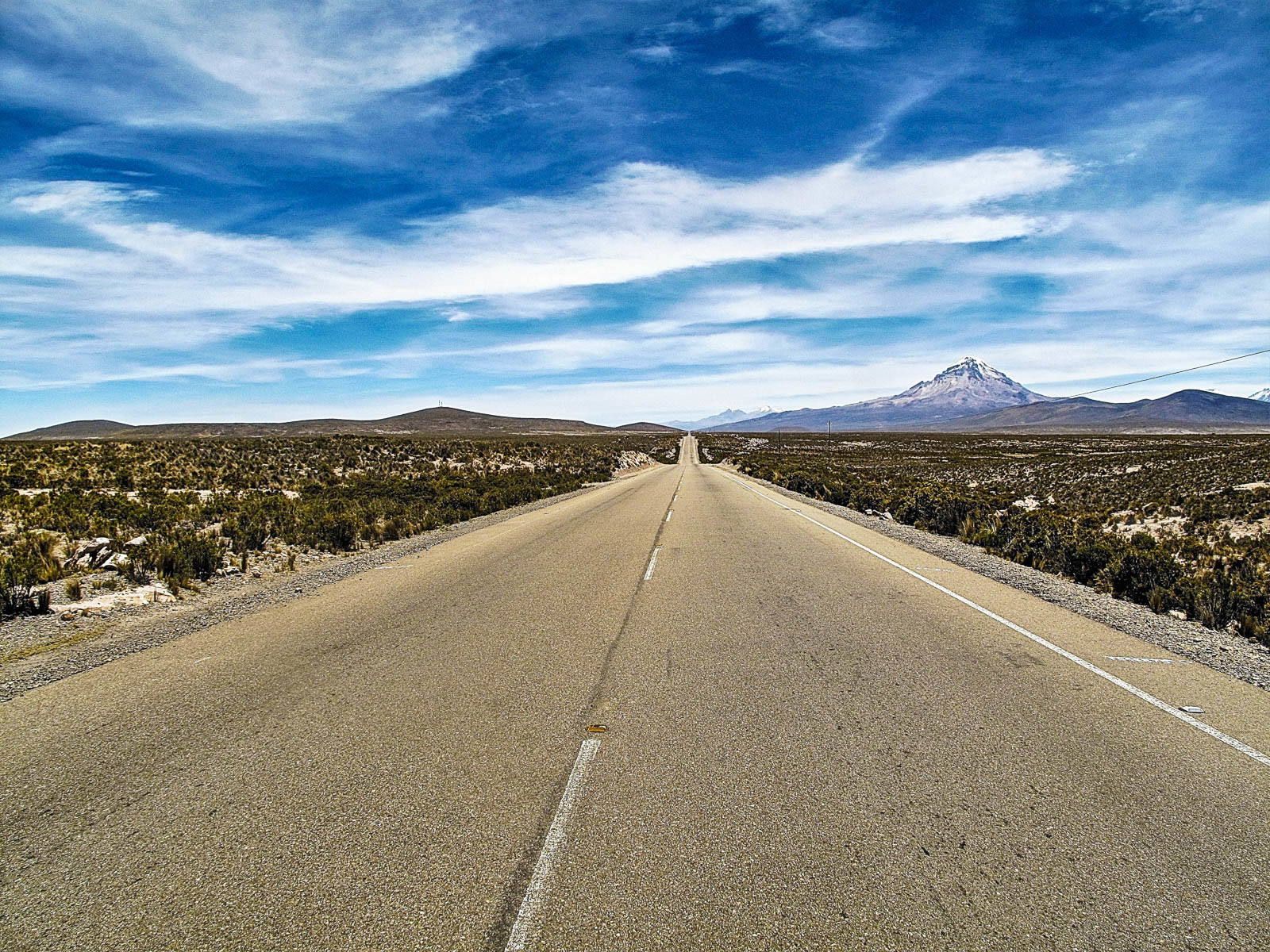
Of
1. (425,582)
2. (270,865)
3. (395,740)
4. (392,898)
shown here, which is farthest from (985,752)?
(425,582)

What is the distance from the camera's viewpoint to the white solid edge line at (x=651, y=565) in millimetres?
10180

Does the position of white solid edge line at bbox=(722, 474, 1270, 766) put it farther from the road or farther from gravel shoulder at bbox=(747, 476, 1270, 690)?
gravel shoulder at bbox=(747, 476, 1270, 690)

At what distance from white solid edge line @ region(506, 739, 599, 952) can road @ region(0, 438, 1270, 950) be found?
14 mm

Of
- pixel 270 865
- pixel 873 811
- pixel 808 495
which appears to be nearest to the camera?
pixel 270 865

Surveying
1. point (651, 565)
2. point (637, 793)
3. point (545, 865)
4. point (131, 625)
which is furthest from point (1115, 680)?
point (131, 625)

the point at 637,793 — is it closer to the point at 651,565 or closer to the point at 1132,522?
the point at 651,565

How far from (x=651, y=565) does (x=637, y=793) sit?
747 cm

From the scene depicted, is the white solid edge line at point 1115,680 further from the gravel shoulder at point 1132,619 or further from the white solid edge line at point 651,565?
the white solid edge line at point 651,565

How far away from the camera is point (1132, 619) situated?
8203 mm

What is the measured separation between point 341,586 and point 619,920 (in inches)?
340

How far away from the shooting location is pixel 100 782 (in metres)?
3.97

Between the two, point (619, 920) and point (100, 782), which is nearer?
point (619, 920)

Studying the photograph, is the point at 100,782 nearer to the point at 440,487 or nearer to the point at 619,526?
the point at 619,526

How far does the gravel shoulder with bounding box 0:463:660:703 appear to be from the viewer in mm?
6297
